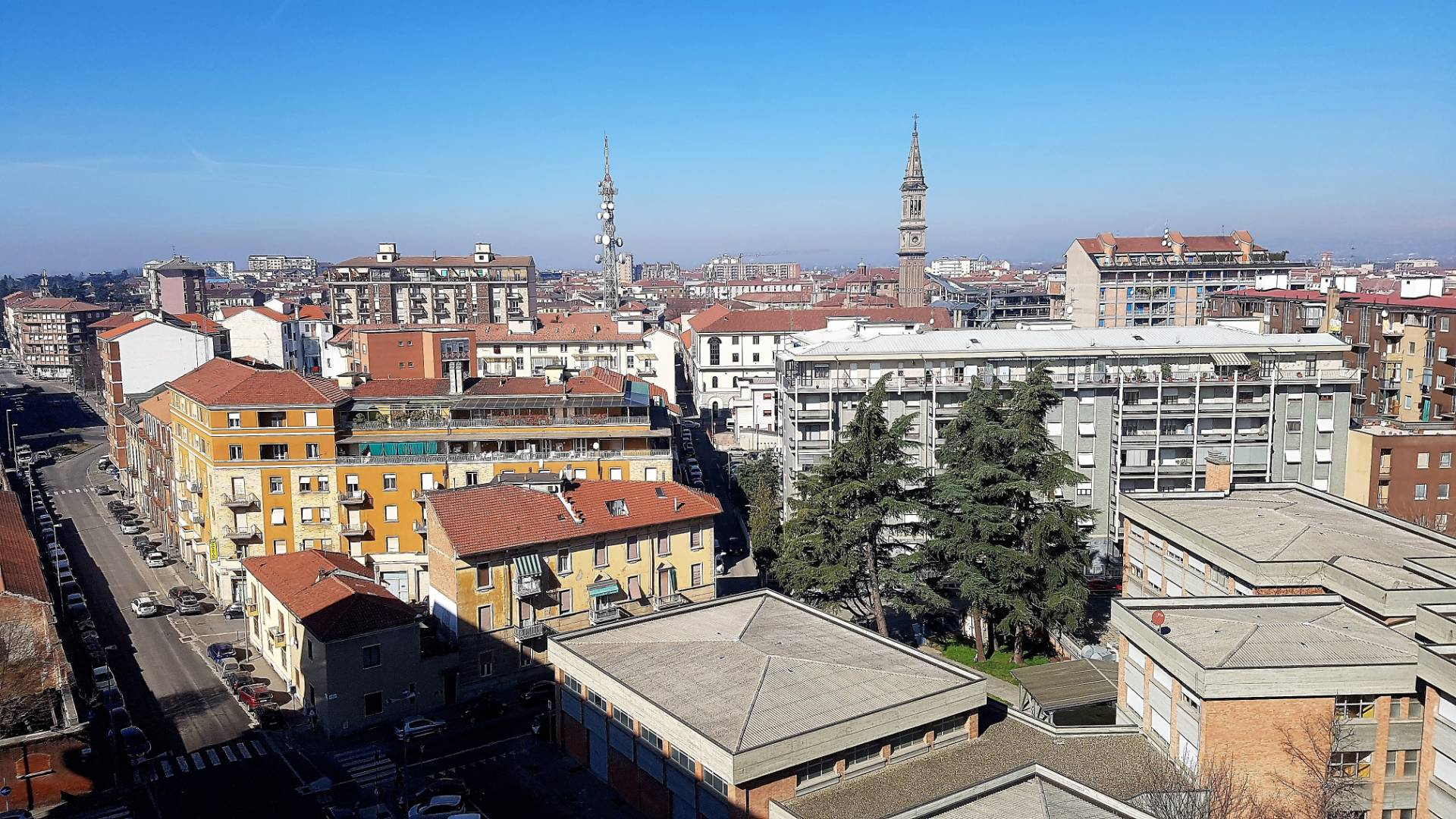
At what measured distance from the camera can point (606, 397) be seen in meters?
50.2

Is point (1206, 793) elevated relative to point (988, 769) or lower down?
elevated

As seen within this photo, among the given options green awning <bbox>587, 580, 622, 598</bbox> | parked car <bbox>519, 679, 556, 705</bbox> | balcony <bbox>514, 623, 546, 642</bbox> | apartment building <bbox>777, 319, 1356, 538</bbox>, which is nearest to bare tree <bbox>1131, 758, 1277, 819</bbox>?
green awning <bbox>587, 580, 622, 598</bbox>

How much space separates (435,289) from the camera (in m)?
110

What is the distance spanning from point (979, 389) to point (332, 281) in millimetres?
92845

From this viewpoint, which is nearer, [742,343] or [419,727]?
[419,727]

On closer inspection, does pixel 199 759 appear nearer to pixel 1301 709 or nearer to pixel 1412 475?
pixel 1301 709

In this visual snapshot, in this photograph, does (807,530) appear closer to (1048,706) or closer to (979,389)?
(979,389)

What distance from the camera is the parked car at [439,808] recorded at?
2855 cm

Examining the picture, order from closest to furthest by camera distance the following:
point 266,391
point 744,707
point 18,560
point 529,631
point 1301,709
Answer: point 1301,709 < point 744,707 < point 529,631 < point 18,560 < point 266,391

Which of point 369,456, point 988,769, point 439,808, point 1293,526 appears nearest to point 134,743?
point 439,808

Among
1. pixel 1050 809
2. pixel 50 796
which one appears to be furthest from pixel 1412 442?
pixel 50 796

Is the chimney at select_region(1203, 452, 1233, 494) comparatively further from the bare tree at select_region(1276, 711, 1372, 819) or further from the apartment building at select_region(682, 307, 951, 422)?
the apartment building at select_region(682, 307, 951, 422)

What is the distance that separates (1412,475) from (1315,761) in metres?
29.3

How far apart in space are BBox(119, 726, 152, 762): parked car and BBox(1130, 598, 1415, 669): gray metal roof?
1178 inches
